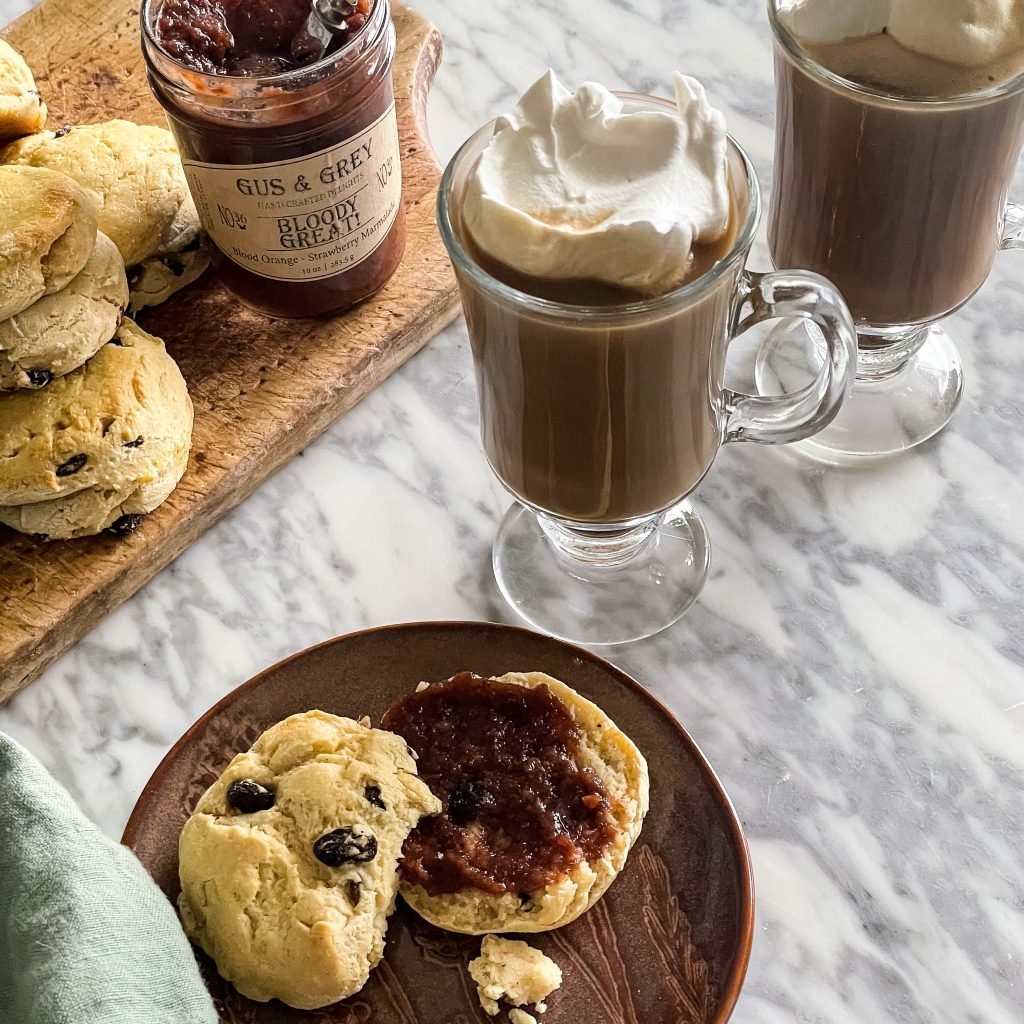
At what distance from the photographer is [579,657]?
1279 millimetres

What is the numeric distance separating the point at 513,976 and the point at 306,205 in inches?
35.1

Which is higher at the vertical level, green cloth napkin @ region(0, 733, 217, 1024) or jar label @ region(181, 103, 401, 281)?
jar label @ region(181, 103, 401, 281)

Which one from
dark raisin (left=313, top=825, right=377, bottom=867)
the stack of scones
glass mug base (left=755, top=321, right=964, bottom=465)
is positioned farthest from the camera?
glass mug base (left=755, top=321, right=964, bottom=465)

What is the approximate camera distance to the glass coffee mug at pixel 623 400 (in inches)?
41.5

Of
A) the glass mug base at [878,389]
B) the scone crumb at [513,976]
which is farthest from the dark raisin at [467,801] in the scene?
the glass mug base at [878,389]

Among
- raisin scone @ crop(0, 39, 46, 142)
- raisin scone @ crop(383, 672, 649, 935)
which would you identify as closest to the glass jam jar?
raisin scone @ crop(0, 39, 46, 142)

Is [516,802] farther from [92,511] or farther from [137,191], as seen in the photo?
[137,191]

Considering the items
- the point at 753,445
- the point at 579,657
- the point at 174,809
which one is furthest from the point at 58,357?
the point at 753,445

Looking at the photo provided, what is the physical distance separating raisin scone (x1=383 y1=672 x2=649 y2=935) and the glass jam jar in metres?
0.59

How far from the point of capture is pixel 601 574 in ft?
4.89

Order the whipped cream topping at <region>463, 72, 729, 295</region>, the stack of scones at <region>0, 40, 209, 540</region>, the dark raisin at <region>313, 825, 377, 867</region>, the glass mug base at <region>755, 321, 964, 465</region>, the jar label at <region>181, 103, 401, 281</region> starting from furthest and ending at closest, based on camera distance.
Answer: the glass mug base at <region>755, 321, 964, 465</region> → the jar label at <region>181, 103, 401, 281</region> → the stack of scones at <region>0, 40, 209, 540</region> → the dark raisin at <region>313, 825, 377, 867</region> → the whipped cream topping at <region>463, 72, 729, 295</region>

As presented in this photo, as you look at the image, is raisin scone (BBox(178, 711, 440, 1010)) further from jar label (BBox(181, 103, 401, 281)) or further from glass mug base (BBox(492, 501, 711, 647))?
jar label (BBox(181, 103, 401, 281))

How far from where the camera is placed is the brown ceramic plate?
110 cm

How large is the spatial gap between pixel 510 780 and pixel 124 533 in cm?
57
